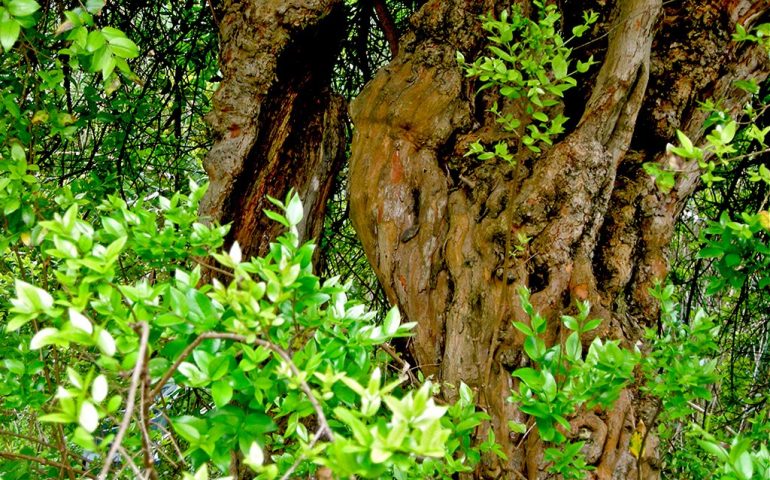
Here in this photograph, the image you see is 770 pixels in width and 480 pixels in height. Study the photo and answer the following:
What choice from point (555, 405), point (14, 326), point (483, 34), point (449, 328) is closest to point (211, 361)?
point (14, 326)

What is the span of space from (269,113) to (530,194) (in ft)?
3.82

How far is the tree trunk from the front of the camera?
1952 millimetres

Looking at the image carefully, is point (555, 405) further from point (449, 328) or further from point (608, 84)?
point (608, 84)

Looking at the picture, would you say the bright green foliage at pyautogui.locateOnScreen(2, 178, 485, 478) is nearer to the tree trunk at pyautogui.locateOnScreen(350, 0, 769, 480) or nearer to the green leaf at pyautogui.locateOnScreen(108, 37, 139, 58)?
the green leaf at pyautogui.locateOnScreen(108, 37, 139, 58)

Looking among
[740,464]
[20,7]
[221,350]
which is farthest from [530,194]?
[20,7]

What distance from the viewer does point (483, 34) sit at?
2436mm

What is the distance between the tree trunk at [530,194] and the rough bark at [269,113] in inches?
11.9

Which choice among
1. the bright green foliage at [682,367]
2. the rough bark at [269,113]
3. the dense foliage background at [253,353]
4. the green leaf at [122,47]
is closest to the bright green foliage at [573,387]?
the dense foliage background at [253,353]

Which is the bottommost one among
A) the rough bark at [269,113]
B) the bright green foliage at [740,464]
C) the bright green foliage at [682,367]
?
the bright green foliage at [740,464]

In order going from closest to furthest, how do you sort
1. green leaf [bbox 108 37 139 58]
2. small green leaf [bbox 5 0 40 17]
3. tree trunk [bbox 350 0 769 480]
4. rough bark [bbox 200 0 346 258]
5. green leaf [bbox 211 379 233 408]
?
green leaf [bbox 211 379 233 408] → small green leaf [bbox 5 0 40 17] → green leaf [bbox 108 37 139 58] → tree trunk [bbox 350 0 769 480] → rough bark [bbox 200 0 346 258]

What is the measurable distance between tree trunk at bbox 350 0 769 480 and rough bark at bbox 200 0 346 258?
0.30 m

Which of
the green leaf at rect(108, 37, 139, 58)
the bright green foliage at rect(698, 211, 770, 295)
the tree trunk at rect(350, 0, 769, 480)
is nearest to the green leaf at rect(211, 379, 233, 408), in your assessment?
the green leaf at rect(108, 37, 139, 58)

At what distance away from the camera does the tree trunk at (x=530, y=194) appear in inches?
76.9

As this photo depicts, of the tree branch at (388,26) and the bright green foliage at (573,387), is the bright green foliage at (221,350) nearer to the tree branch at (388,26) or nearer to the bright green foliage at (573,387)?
the bright green foliage at (573,387)
